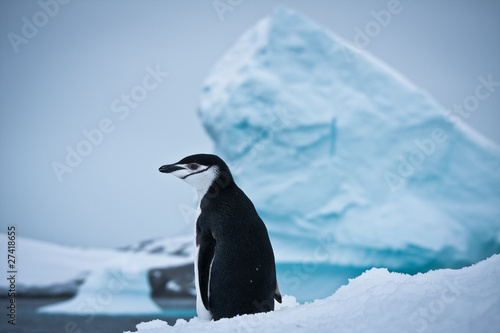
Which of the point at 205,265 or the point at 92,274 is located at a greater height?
the point at 92,274

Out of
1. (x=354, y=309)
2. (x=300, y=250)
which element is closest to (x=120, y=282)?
(x=300, y=250)

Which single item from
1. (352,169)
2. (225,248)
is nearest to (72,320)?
(352,169)

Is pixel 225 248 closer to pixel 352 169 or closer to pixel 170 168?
pixel 170 168

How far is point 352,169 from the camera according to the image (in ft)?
26.0

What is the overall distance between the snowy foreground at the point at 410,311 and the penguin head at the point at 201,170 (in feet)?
1.91

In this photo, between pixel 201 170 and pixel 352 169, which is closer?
pixel 201 170

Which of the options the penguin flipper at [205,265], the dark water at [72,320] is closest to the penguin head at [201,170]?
the penguin flipper at [205,265]

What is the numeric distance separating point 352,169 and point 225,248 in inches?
260

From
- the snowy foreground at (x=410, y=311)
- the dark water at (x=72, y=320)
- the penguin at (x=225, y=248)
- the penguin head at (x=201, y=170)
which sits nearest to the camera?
the snowy foreground at (x=410, y=311)

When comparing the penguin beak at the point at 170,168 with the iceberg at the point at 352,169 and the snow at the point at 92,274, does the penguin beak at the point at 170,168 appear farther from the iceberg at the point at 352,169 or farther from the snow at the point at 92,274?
the snow at the point at 92,274

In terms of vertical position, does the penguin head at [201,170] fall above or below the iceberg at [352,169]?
below

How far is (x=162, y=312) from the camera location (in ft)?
28.8

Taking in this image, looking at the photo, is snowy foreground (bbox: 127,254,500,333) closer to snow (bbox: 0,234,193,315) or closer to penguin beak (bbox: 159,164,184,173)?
penguin beak (bbox: 159,164,184,173)

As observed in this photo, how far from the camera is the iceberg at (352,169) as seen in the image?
7.60 m
